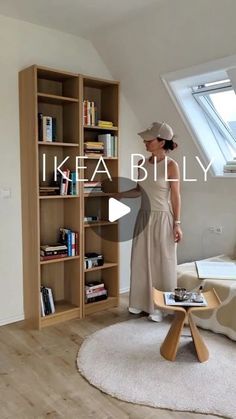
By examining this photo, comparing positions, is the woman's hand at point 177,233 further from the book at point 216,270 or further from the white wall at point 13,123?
the white wall at point 13,123

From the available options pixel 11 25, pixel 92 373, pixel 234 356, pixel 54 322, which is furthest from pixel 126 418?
pixel 11 25

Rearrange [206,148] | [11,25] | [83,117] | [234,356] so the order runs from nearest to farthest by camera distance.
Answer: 1. [234,356]
2. [11,25]
3. [83,117]
4. [206,148]

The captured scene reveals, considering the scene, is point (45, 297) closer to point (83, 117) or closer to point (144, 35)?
point (83, 117)

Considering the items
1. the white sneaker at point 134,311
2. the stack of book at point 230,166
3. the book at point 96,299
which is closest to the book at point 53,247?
the book at point 96,299

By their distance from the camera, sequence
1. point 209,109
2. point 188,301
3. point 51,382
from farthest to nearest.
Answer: point 209,109 → point 188,301 → point 51,382

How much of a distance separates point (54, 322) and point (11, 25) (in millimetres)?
2468

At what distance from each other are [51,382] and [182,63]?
2582 mm

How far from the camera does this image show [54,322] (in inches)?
132

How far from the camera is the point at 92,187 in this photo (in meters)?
3.58

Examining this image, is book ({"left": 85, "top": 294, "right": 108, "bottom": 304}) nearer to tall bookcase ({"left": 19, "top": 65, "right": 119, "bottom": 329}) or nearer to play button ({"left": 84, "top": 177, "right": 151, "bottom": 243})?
tall bookcase ({"left": 19, "top": 65, "right": 119, "bottom": 329})

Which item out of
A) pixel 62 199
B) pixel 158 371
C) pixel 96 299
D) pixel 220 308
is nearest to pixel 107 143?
pixel 62 199

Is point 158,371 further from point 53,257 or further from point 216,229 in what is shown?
point 216,229

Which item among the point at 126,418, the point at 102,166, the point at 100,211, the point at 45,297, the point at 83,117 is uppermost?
the point at 83,117

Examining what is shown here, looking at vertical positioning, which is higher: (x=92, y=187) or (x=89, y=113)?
(x=89, y=113)
